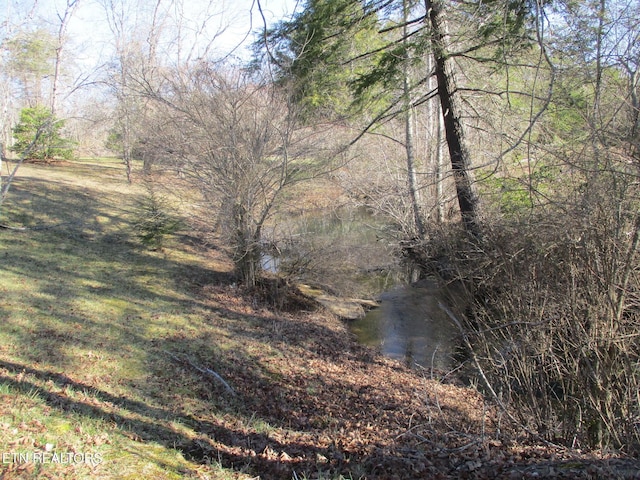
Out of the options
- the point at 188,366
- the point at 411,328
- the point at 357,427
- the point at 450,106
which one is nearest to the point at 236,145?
the point at 450,106

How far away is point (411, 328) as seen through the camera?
35.9 feet

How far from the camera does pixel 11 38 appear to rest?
7.14 m

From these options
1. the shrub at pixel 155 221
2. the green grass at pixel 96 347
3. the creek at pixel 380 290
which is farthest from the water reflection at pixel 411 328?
the shrub at pixel 155 221

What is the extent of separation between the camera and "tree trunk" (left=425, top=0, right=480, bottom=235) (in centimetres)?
953

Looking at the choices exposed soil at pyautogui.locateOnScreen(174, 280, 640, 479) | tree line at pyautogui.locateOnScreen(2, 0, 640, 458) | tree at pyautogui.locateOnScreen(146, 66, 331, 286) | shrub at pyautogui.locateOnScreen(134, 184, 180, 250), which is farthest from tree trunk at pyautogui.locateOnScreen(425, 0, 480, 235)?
shrub at pyautogui.locateOnScreen(134, 184, 180, 250)

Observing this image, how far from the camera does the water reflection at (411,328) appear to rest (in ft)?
Result: 31.2

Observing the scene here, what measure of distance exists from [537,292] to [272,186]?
7.39 meters

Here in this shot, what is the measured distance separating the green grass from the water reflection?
3.57 m

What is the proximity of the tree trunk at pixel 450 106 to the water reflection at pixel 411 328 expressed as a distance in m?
2.39

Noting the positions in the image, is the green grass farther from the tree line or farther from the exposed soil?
the tree line

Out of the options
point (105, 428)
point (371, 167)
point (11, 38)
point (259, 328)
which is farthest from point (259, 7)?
point (371, 167)

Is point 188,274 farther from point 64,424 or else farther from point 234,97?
point 64,424

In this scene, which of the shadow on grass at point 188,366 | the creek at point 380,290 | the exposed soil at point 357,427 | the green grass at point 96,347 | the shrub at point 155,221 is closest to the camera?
the green grass at point 96,347

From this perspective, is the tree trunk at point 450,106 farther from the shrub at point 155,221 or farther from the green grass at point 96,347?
the shrub at point 155,221
